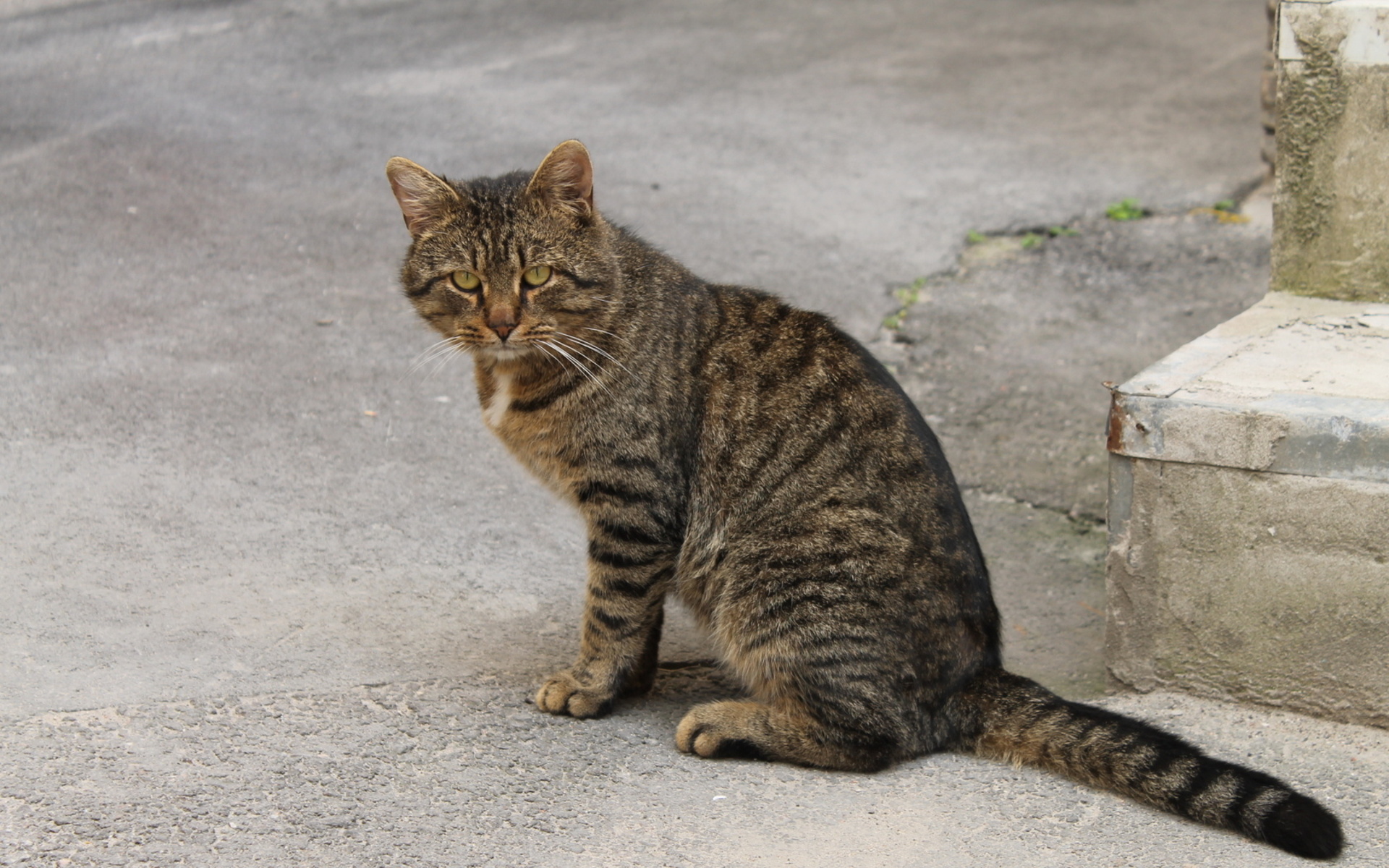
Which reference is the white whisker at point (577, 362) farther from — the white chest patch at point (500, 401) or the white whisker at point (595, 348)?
the white chest patch at point (500, 401)

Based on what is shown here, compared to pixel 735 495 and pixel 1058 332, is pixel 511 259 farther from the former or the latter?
pixel 1058 332

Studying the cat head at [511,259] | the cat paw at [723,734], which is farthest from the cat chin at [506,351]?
the cat paw at [723,734]

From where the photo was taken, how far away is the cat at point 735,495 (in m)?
3.37

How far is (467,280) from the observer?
11.5 feet

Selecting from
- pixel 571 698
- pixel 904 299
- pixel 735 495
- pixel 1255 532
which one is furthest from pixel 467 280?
pixel 904 299

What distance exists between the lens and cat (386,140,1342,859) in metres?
3.37

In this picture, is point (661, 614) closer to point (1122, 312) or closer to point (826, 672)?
point (826, 672)

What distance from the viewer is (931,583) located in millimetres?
3414

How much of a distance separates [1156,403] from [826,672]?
1.10m

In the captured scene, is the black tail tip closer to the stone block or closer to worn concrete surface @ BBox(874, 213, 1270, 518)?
the stone block

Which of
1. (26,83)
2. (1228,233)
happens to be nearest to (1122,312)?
(1228,233)

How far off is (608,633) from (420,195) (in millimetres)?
1261

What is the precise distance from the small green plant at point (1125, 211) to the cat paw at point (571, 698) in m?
5.09

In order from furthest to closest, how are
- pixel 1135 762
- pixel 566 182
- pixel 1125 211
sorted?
pixel 1125 211
pixel 566 182
pixel 1135 762
